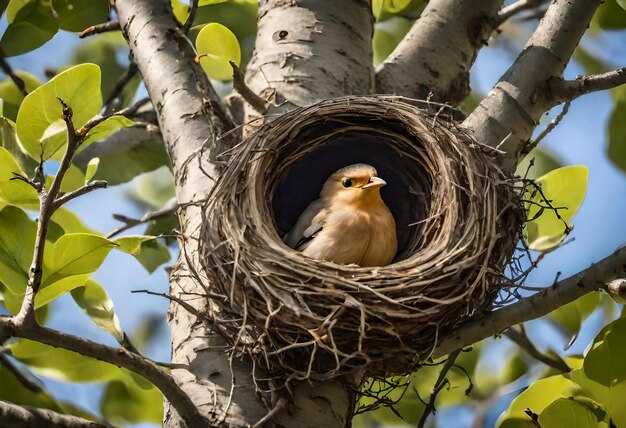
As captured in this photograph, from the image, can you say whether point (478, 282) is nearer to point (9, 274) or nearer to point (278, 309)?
point (278, 309)

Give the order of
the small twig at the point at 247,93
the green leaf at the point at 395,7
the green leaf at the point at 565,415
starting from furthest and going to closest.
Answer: the green leaf at the point at 395,7 → the small twig at the point at 247,93 → the green leaf at the point at 565,415

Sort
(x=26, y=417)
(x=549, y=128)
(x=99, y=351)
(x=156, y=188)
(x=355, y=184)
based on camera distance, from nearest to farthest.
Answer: (x=99, y=351), (x=26, y=417), (x=549, y=128), (x=355, y=184), (x=156, y=188)

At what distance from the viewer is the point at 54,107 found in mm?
3068

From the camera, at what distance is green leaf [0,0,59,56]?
12.4 feet

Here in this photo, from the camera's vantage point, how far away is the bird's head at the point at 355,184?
12.7 ft

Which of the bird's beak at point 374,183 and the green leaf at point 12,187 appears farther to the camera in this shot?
the bird's beak at point 374,183

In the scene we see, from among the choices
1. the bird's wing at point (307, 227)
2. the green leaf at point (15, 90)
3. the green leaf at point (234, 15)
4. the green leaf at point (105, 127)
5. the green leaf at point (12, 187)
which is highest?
the green leaf at point (15, 90)

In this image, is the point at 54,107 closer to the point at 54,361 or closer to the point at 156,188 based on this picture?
the point at 54,361

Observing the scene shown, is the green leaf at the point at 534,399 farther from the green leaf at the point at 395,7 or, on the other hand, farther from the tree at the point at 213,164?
the green leaf at the point at 395,7

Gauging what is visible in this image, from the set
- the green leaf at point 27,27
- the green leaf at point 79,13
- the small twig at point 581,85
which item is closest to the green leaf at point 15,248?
the green leaf at point 27,27

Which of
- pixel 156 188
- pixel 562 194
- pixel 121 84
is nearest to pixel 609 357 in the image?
pixel 562 194

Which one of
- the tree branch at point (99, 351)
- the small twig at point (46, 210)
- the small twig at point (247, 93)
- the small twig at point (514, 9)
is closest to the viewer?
the tree branch at point (99, 351)

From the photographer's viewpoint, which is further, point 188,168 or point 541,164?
point 541,164

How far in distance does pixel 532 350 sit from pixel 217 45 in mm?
1791
